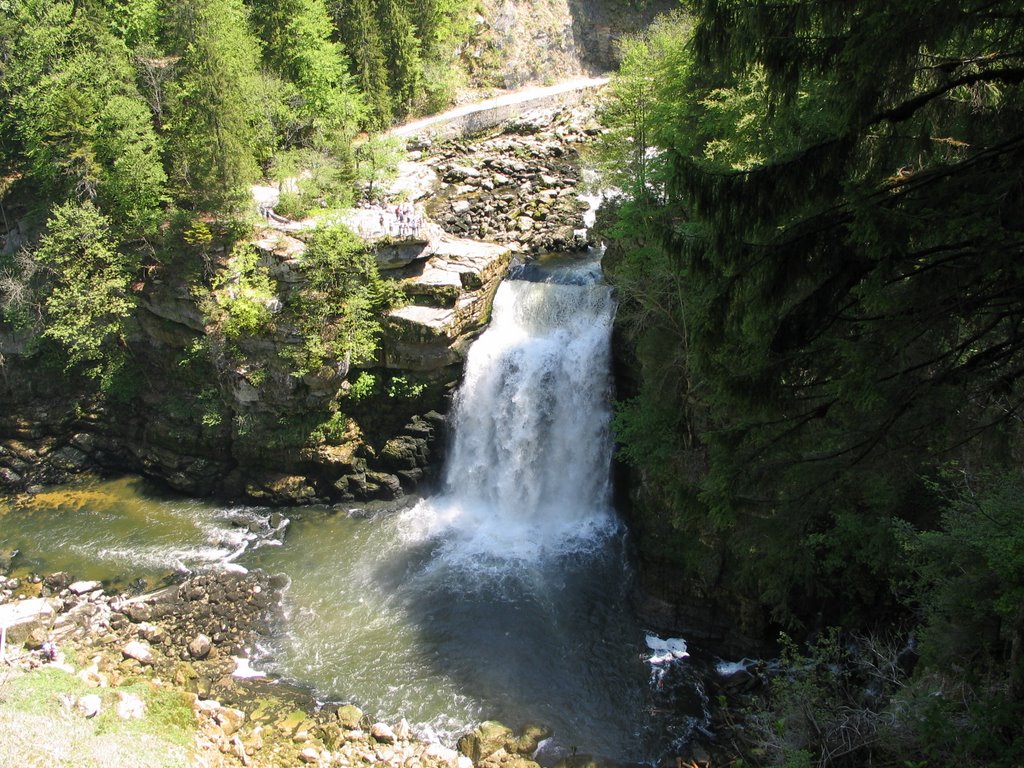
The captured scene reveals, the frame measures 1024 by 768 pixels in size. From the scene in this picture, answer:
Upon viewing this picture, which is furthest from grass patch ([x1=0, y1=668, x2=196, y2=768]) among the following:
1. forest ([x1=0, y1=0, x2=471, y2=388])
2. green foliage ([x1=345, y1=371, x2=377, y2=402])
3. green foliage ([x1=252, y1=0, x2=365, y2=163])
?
green foliage ([x1=252, y1=0, x2=365, y2=163])

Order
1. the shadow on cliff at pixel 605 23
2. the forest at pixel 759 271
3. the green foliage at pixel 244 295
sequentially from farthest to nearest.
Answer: the shadow on cliff at pixel 605 23, the green foliage at pixel 244 295, the forest at pixel 759 271

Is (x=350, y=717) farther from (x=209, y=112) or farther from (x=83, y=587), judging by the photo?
(x=209, y=112)

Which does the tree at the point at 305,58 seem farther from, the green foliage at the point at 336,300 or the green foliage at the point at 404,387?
the green foliage at the point at 404,387

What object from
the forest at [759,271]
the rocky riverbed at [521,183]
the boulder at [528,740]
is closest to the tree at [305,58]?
the forest at [759,271]

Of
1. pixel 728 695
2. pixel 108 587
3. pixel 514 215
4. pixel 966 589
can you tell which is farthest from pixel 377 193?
pixel 966 589

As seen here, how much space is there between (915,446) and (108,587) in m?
17.6

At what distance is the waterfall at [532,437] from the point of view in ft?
60.7

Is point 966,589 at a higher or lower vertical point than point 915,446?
lower

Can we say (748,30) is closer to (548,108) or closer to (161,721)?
(161,721)

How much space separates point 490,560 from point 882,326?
43.8 ft

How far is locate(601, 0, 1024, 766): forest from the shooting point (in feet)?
17.5

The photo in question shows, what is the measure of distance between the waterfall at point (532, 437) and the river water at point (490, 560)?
4cm

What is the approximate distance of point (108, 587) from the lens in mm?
16797

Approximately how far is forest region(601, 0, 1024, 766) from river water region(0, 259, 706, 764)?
184 inches
